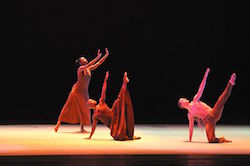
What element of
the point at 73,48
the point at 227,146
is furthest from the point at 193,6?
the point at 227,146

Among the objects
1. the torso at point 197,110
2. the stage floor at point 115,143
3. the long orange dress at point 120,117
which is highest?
the torso at point 197,110

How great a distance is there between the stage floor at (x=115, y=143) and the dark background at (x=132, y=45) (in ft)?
6.92

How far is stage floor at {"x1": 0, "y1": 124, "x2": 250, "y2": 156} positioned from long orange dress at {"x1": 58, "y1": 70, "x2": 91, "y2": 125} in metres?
0.28

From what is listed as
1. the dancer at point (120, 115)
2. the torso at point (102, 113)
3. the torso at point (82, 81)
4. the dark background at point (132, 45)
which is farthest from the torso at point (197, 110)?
the dark background at point (132, 45)

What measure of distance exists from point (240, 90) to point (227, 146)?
5715mm

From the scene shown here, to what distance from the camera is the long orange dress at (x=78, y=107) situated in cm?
1101

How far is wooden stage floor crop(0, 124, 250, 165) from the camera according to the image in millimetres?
7066

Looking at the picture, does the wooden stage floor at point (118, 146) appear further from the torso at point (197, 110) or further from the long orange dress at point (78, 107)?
the torso at point (197, 110)

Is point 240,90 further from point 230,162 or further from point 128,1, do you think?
point 230,162

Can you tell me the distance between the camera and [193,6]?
44.3ft

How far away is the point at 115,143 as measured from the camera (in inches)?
344

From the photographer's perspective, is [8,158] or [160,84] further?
[160,84]

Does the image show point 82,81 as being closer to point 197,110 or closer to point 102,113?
point 102,113

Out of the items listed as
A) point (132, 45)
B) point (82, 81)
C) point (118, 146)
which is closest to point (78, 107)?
point (82, 81)
